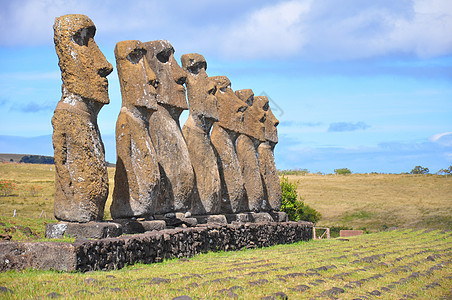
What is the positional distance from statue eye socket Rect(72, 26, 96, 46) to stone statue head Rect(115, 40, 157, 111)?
2370mm

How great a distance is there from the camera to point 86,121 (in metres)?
11.1

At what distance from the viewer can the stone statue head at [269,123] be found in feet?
77.4

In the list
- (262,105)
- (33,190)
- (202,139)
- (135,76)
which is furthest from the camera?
(33,190)

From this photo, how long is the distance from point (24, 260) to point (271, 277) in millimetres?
4279

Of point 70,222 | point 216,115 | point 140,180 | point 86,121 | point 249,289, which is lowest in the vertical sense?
point 249,289

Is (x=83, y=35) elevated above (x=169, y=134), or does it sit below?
above

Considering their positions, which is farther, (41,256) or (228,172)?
(228,172)

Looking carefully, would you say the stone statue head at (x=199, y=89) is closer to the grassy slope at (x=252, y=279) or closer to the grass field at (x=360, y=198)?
the grassy slope at (x=252, y=279)

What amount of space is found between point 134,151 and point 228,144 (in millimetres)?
6449

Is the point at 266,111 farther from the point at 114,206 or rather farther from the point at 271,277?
the point at 271,277

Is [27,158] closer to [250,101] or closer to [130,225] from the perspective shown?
[250,101]

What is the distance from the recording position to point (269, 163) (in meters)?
23.1

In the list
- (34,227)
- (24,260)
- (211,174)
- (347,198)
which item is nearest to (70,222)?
(24,260)

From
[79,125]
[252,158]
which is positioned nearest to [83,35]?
[79,125]
